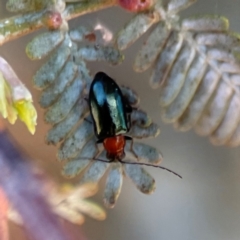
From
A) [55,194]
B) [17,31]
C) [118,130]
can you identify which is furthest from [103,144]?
[17,31]

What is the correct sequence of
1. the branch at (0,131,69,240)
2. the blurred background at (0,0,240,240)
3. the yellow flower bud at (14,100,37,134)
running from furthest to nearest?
1. the blurred background at (0,0,240,240)
2. the branch at (0,131,69,240)
3. the yellow flower bud at (14,100,37,134)

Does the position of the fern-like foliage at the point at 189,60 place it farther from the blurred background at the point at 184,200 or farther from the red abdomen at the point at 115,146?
the blurred background at the point at 184,200

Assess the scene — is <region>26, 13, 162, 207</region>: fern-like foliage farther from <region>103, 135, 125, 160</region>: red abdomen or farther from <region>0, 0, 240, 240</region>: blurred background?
<region>0, 0, 240, 240</region>: blurred background

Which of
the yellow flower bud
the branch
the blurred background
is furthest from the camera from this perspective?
the blurred background

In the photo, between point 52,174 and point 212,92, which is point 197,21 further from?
point 52,174

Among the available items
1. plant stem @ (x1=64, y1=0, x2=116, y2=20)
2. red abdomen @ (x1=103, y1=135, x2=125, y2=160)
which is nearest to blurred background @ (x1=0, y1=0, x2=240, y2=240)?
red abdomen @ (x1=103, y1=135, x2=125, y2=160)

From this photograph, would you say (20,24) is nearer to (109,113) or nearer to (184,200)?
(109,113)
